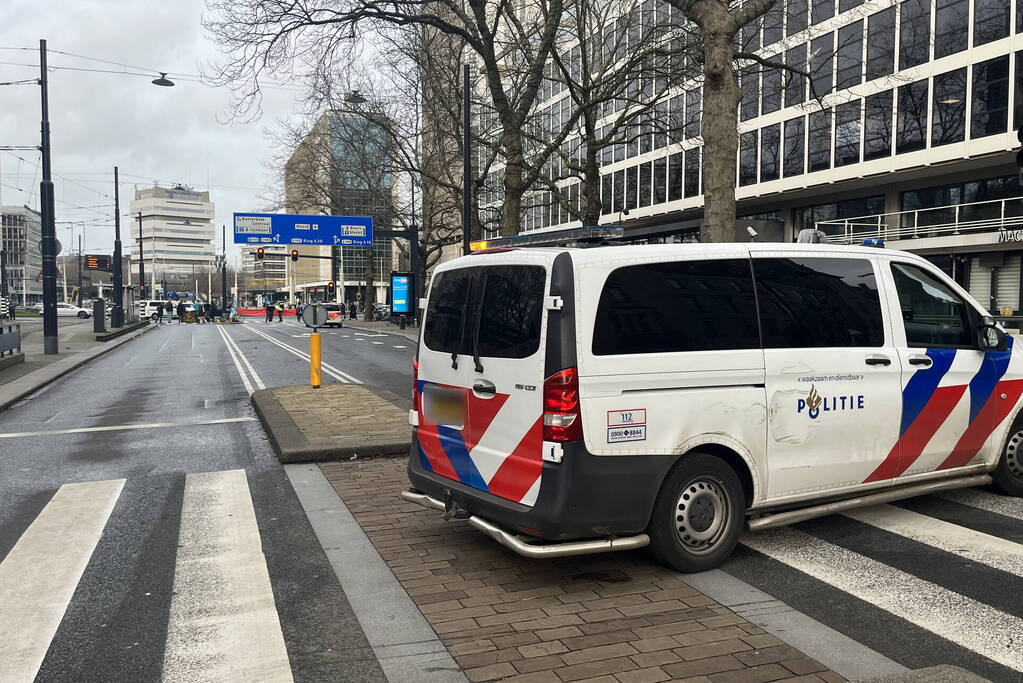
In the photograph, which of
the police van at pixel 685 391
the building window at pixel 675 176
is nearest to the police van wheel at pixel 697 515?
the police van at pixel 685 391

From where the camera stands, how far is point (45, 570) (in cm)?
493

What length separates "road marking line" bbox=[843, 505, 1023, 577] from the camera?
493cm

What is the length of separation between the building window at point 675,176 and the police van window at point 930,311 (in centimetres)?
3384

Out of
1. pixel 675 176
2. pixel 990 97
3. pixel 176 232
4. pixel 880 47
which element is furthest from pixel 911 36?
pixel 176 232

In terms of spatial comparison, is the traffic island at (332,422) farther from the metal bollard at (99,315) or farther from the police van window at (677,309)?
the metal bollard at (99,315)

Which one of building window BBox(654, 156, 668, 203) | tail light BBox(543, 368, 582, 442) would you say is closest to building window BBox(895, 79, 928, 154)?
building window BBox(654, 156, 668, 203)

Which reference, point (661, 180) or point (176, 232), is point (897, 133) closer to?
point (661, 180)

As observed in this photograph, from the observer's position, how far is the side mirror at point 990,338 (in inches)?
234

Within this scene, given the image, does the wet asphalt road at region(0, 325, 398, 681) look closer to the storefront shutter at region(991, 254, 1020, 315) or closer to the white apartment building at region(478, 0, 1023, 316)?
the white apartment building at region(478, 0, 1023, 316)

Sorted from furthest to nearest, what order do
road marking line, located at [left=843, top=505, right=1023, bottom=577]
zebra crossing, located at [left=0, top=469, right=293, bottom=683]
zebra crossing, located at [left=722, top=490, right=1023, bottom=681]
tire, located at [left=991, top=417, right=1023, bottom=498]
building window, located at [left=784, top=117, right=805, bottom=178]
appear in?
building window, located at [left=784, top=117, right=805, bottom=178] < tire, located at [left=991, top=417, right=1023, bottom=498] < road marking line, located at [left=843, top=505, right=1023, bottom=577] < zebra crossing, located at [left=722, top=490, right=1023, bottom=681] < zebra crossing, located at [left=0, top=469, right=293, bottom=683]

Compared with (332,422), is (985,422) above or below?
above

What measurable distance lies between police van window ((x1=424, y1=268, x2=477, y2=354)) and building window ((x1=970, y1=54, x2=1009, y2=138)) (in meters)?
26.7

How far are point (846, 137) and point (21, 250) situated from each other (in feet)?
367

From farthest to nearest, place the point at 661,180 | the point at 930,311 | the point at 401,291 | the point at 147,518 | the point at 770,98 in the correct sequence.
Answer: the point at 661,180, the point at 770,98, the point at 401,291, the point at 147,518, the point at 930,311
